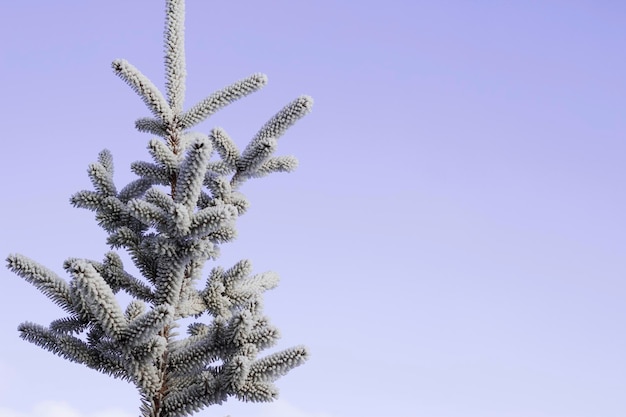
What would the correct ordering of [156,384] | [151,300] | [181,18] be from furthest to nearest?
[181,18] < [151,300] < [156,384]

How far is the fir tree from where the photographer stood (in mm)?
3229

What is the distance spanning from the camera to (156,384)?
11.5ft

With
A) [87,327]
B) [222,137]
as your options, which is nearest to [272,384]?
[87,327]

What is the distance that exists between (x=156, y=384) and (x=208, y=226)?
33.6 inches

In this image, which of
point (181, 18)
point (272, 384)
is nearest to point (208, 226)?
point (272, 384)

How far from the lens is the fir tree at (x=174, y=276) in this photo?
10.6 ft

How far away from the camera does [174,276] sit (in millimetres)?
3533

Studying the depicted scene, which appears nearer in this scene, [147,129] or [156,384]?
[156,384]

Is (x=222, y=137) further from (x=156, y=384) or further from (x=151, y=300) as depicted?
(x=156, y=384)

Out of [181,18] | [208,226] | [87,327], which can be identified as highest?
[181,18]

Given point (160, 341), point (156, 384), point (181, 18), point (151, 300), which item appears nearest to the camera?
point (160, 341)

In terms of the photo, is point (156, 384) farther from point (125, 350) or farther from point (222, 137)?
point (222, 137)

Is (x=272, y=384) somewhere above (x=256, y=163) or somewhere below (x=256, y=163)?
below

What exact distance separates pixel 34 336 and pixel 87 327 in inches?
10.6
